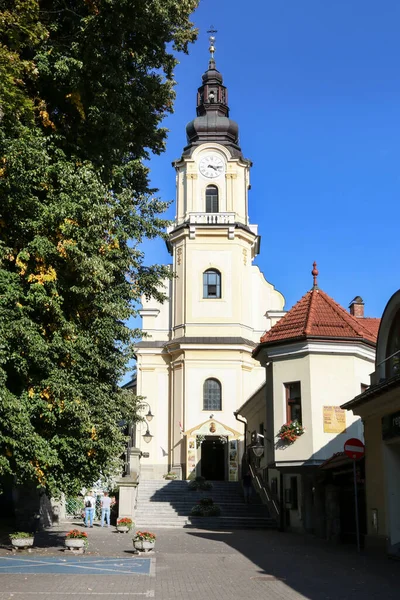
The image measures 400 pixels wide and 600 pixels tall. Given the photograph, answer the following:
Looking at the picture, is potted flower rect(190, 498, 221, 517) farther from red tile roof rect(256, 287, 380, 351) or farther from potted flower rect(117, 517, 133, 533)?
red tile roof rect(256, 287, 380, 351)

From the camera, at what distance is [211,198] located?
45.3 m

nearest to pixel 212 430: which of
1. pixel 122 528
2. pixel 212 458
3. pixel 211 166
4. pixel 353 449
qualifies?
pixel 212 458

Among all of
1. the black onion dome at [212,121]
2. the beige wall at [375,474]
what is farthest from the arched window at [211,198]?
the beige wall at [375,474]

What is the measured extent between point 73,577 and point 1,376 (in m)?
4.12

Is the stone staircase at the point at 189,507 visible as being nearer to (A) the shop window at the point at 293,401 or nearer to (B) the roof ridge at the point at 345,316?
(A) the shop window at the point at 293,401

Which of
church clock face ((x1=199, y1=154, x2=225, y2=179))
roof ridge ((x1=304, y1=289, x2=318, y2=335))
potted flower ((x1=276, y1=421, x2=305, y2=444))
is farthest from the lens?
church clock face ((x1=199, y1=154, x2=225, y2=179))

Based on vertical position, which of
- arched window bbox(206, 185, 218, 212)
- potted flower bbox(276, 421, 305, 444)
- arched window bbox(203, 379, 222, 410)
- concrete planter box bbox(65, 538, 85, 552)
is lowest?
concrete planter box bbox(65, 538, 85, 552)

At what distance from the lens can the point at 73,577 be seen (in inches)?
513

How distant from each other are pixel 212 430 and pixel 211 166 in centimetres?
1704

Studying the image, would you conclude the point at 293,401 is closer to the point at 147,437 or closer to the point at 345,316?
the point at 345,316

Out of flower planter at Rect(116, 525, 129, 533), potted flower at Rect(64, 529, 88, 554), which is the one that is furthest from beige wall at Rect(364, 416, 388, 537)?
flower planter at Rect(116, 525, 129, 533)

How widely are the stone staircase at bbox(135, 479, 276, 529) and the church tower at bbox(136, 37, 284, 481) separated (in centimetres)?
478

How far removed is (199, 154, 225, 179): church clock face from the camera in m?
45.6

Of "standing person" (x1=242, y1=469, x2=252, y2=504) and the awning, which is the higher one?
the awning
